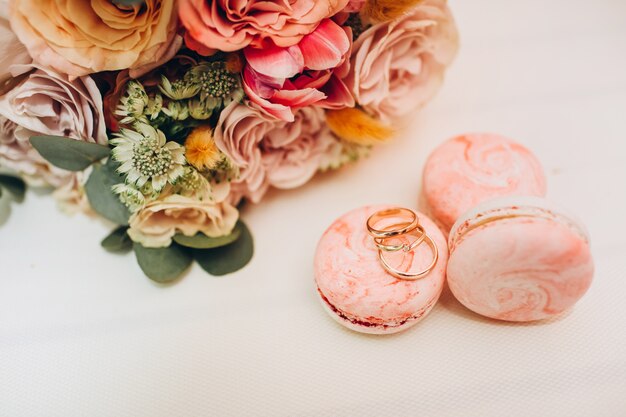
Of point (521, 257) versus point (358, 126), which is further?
point (358, 126)

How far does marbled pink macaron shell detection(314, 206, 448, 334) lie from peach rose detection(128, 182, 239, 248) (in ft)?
0.52

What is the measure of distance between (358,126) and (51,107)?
16.9 inches

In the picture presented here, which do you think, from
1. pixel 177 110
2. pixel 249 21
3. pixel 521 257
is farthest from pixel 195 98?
pixel 521 257

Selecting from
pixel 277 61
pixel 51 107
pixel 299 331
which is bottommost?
pixel 299 331

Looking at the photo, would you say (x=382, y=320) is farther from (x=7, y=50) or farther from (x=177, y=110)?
(x=7, y=50)

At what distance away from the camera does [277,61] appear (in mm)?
654

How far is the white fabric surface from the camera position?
0.69m

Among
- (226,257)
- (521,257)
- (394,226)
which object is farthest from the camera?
(226,257)

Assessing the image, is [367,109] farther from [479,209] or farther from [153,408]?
[153,408]

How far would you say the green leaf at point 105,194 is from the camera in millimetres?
754

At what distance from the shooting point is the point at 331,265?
69cm

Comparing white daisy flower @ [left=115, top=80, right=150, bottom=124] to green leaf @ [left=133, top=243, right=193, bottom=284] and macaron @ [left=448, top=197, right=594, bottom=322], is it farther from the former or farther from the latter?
macaron @ [left=448, top=197, right=594, bottom=322]

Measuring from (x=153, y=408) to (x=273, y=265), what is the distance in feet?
0.86

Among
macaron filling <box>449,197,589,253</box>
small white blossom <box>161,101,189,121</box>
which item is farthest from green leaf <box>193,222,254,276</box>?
macaron filling <box>449,197,589,253</box>
